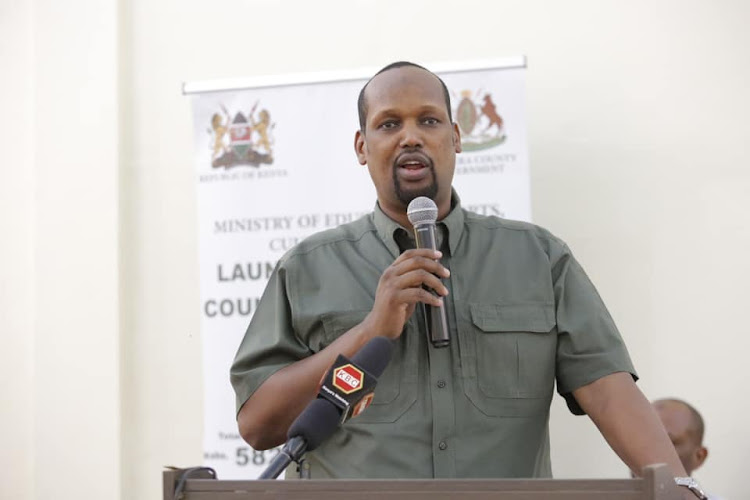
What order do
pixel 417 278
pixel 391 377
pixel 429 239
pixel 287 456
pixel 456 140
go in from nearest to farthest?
pixel 287 456
pixel 417 278
pixel 429 239
pixel 391 377
pixel 456 140

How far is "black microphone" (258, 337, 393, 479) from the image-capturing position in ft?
5.82

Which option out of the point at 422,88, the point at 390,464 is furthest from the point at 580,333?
the point at 422,88

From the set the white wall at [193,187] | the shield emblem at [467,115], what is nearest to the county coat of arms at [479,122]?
the shield emblem at [467,115]

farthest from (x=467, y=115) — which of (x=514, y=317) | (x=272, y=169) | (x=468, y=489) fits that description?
(x=468, y=489)

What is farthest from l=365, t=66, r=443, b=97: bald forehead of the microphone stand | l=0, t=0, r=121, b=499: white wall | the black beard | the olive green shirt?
l=0, t=0, r=121, b=499: white wall

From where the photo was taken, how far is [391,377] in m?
2.36

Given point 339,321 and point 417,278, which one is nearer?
point 417,278

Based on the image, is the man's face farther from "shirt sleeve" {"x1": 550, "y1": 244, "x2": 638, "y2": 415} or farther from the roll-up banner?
the roll-up banner

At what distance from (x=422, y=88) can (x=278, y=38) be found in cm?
309

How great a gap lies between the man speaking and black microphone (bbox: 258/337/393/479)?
0.79 feet

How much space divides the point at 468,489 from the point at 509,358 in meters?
0.83

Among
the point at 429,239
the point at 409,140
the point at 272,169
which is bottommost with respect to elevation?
the point at 429,239

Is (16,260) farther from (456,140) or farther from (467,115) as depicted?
(456,140)

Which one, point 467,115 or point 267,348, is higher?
point 467,115
